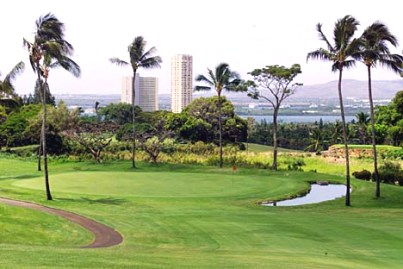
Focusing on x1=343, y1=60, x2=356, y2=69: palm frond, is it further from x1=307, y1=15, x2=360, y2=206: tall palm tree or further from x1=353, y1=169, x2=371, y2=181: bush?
x1=353, y1=169, x2=371, y2=181: bush

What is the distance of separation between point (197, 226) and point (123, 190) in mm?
13173

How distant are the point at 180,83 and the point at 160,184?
157m

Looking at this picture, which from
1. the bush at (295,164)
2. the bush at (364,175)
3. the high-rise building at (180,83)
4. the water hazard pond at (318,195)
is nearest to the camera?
the water hazard pond at (318,195)

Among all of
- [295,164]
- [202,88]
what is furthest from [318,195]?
[202,88]

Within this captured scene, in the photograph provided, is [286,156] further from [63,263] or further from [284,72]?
[63,263]

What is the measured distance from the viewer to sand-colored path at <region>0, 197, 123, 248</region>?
18.8 metres

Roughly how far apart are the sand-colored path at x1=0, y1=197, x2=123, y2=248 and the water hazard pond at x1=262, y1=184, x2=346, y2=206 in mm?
11528

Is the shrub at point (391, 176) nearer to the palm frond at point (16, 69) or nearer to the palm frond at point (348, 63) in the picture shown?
the palm frond at point (348, 63)

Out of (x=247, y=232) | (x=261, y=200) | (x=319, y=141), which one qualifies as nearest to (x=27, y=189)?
(x=261, y=200)

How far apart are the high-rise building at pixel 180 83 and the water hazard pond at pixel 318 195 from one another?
14470 cm

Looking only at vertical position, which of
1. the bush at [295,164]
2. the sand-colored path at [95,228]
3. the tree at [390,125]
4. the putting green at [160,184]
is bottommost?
the sand-colored path at [95,228]

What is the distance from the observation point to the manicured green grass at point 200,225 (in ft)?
48.1

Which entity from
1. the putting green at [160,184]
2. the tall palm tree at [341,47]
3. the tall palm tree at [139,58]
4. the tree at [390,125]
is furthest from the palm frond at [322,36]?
the tree at [390,125]

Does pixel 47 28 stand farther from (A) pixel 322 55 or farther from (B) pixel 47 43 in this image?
(A) pixel 322 55
